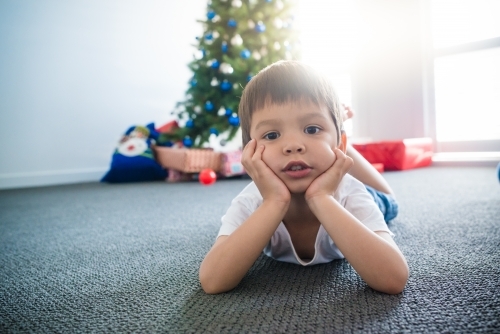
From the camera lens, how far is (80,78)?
296 cm

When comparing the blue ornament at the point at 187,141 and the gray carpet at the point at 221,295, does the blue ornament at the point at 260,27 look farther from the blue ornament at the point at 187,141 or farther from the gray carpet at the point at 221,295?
the gray carpet at the point at 221,295

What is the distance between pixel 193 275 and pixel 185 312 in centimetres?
16

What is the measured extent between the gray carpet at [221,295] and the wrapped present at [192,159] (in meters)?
1.19

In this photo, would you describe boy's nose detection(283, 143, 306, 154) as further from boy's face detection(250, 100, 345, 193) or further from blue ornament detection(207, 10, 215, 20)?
blue ornament detection(207, 10, 215, 20)

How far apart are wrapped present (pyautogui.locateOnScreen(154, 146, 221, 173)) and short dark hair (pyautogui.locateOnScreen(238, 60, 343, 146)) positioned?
1.75 meters

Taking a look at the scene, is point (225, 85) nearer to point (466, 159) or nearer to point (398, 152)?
point (398, 152)

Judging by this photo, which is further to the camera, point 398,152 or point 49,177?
point 49,177

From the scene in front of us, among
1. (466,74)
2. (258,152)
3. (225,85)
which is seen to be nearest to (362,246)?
(258,152)

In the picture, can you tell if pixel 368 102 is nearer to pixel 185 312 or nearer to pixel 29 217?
pixel 29 217

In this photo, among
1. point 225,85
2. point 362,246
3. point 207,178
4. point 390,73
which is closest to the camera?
point 362,246

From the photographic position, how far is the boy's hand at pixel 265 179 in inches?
24.8

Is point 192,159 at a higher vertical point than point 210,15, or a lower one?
lower

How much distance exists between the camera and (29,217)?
1.44 m

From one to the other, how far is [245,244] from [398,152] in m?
2.09
